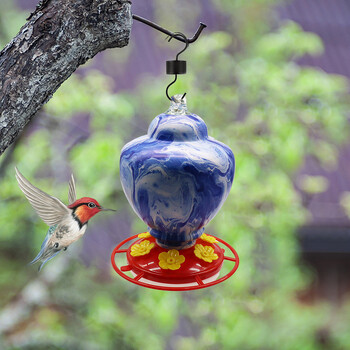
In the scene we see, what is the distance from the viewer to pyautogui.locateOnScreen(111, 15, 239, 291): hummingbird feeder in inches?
37.6

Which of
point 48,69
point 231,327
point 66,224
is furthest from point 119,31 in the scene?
point 231,327

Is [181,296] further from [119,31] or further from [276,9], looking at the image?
[276,9]

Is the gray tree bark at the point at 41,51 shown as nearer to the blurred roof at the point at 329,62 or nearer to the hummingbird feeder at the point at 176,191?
the hummingbird feeder at the point at 176,191

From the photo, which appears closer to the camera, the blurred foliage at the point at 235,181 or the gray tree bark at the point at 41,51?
the gray tree bark at the point at 41,51

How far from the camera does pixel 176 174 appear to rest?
3.09 feet

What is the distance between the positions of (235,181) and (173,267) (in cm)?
105


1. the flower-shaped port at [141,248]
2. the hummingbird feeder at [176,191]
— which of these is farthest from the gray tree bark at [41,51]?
the flower-shaped port at [141,248]

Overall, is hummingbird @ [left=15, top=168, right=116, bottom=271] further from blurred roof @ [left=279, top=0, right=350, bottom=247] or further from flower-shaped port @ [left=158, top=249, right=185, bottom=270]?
blurred roof @ [left=279, top=0, right=350, bottom=247]

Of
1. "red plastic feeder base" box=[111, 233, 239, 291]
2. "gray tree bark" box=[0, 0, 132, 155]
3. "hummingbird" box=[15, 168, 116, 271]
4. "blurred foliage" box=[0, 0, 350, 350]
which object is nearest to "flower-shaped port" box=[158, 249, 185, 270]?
"red plastic feeder base" box=[111, 233, 239, 291]

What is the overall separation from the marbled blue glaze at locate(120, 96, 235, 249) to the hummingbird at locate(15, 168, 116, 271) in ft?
0.45

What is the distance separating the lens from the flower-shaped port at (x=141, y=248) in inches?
43.4

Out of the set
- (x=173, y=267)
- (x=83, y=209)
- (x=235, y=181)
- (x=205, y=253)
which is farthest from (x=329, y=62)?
(x=83, y=209)

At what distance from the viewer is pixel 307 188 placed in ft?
7.48

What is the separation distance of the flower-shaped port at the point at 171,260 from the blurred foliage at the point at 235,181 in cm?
99
